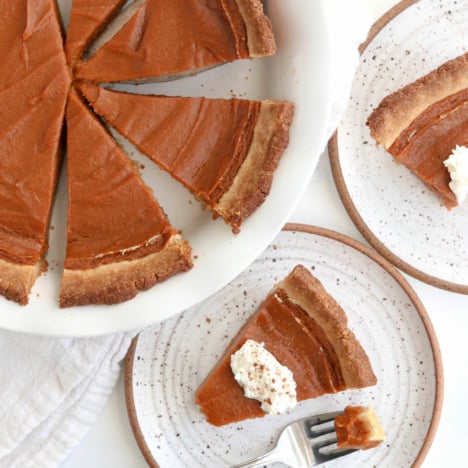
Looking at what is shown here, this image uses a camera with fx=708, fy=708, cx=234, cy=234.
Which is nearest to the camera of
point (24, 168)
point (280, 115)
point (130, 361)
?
point (280, 115)

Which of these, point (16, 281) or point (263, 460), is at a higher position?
point (16, 281)

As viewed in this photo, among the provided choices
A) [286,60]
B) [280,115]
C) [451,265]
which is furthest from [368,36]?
[451,265]

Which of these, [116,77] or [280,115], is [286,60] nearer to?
[280,115]

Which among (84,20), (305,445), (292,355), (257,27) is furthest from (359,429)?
(84,20)

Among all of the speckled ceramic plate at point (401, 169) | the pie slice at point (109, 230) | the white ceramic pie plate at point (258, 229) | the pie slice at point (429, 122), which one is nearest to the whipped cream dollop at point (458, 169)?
the pie slice at point (429, 122)

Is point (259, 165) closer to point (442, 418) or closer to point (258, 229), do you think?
point (258, 229)

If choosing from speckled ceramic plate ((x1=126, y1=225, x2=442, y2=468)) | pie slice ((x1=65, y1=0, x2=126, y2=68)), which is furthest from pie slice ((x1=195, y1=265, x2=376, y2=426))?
pie slice ((x1=65, y1=0, x2=126, y2=68))
